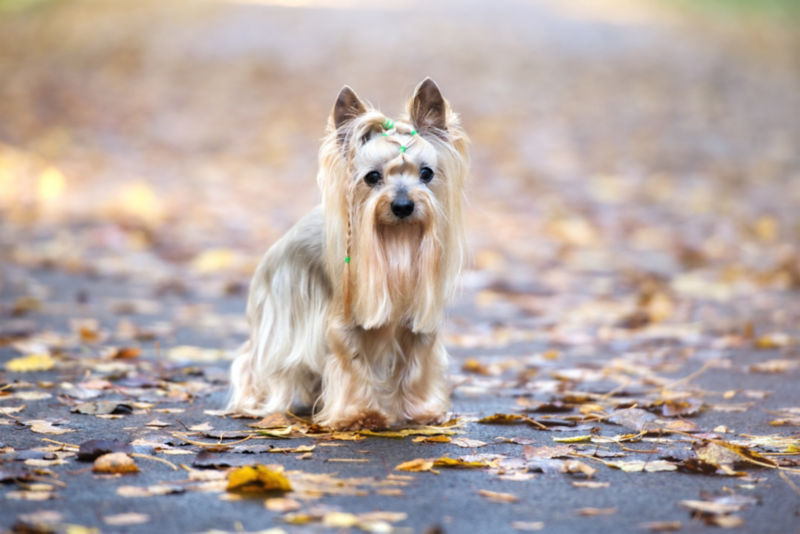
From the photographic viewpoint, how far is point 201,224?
11938 mm

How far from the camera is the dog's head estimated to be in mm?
4109

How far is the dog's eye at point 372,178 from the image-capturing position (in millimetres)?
4145

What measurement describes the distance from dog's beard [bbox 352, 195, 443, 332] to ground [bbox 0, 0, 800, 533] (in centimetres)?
58

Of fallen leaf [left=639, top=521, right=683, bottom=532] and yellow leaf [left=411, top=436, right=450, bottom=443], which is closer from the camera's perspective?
fallen leaf [left=639, top=521, right=683, bottom=532]

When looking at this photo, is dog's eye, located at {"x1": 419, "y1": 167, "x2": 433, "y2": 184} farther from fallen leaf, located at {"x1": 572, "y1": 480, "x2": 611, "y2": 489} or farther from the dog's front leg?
fallen leaf, located at {"x1": 572, "y1": 480, "x2": 611, "y2": 489}

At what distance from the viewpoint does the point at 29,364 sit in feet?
18.0

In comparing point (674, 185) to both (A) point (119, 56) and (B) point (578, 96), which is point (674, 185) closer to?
(B) point (578, 96)

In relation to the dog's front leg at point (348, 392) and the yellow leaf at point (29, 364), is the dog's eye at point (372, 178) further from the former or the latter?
the yellow leaf at point (29, 364)

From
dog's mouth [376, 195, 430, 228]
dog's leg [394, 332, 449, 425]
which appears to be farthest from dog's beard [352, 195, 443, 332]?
dog's leg [394, 332, 449, 425]

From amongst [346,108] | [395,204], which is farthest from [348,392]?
[346,108]

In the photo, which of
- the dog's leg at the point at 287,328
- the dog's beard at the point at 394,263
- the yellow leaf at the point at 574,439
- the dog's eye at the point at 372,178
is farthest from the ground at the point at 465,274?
the dog's eye at the point at 372,178

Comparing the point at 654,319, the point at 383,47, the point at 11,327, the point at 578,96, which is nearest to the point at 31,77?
the point at 383,47

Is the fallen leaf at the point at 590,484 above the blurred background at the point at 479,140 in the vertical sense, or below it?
below

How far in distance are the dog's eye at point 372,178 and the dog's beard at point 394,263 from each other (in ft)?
0.36
